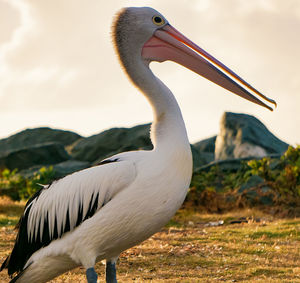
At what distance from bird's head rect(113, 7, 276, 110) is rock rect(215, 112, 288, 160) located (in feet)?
58.9

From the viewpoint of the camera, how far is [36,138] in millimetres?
30562

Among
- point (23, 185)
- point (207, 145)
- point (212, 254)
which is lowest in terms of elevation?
point (212, 254)

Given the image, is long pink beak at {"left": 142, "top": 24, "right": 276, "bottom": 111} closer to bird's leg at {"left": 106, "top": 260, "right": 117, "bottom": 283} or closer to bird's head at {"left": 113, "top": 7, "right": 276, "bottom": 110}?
bird's head at {"left": 113, "top": 7, "right": 276, "bottom": 110}

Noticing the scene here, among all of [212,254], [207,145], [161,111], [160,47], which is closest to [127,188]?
[161,111]

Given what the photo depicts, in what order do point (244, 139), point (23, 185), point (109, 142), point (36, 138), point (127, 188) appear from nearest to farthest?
point (127, 188) → point (23, 185) → point (244, 139) → point (109, 142) → point (36, 138)

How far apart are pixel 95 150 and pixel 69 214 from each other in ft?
69.0

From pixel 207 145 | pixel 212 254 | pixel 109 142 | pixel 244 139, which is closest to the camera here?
pixel 212 254

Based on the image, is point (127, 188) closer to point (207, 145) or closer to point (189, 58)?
point (189, 58)

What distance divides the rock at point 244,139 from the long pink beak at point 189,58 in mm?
17915

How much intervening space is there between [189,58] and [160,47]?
33cm

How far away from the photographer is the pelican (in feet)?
14.0

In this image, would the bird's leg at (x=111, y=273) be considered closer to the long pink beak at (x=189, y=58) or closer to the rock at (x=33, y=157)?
the long pink beak at (x=189, y=58)

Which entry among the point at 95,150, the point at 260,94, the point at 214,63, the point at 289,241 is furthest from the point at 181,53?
the point at 95,150

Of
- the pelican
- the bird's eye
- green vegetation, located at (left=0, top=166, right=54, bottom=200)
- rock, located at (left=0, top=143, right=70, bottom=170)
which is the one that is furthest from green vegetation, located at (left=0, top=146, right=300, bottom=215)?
rock, located at (left=0, top=143, right=70, bottom=170)
